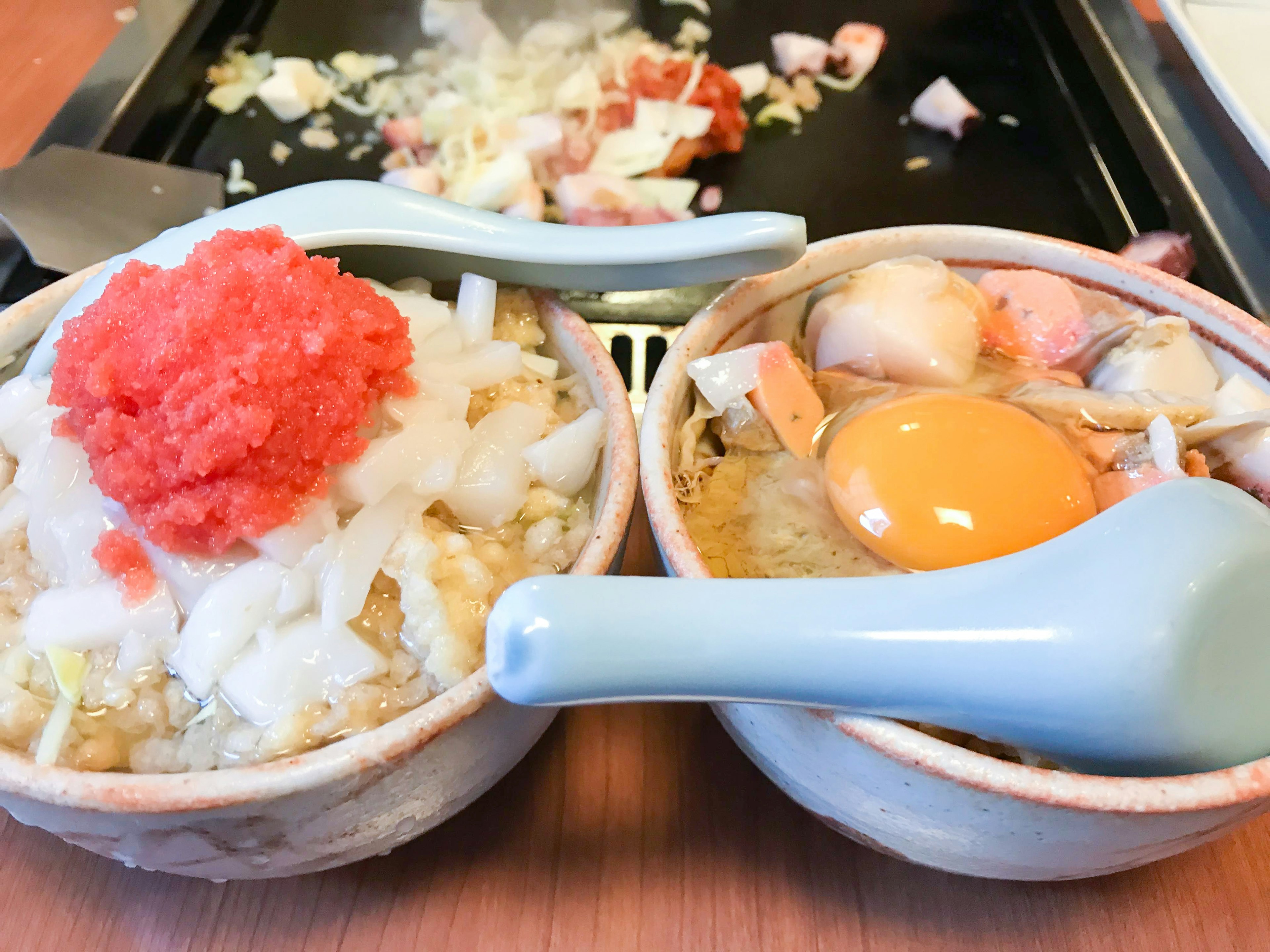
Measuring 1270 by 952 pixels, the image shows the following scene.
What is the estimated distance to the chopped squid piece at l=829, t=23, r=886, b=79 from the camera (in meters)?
1.73

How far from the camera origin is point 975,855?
2.27 feet

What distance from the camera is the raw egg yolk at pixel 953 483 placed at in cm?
85

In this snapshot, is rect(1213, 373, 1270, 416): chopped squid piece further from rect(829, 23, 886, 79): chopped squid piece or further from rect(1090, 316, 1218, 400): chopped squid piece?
rect(829, 23, 886, 79): chopped squid piece

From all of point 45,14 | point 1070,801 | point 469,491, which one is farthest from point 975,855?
point 45,14

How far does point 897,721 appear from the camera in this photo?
65 centimetres

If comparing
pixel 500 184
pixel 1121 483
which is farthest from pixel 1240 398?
pixel 500 184

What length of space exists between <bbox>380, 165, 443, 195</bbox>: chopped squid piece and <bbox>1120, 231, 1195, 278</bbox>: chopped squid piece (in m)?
1.15

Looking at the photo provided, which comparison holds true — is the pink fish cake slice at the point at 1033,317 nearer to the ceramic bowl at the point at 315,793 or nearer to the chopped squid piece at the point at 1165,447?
the chopped squid piece at the point at 1165,447

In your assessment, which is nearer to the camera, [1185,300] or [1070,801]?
[1070,801]

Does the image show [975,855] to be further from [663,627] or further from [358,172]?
[358,172]

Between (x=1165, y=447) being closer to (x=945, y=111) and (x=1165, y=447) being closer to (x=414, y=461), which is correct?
(x=414, y=461)

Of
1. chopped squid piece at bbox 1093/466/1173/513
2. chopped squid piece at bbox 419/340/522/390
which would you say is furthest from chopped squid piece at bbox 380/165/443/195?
chopped squid piece at bbox 1093/466/1173/513

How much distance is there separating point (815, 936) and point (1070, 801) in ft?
1.15

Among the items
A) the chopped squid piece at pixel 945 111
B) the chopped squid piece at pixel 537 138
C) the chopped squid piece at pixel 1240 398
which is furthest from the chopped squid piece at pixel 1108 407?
the chopped squid piece at pixel 537 138
